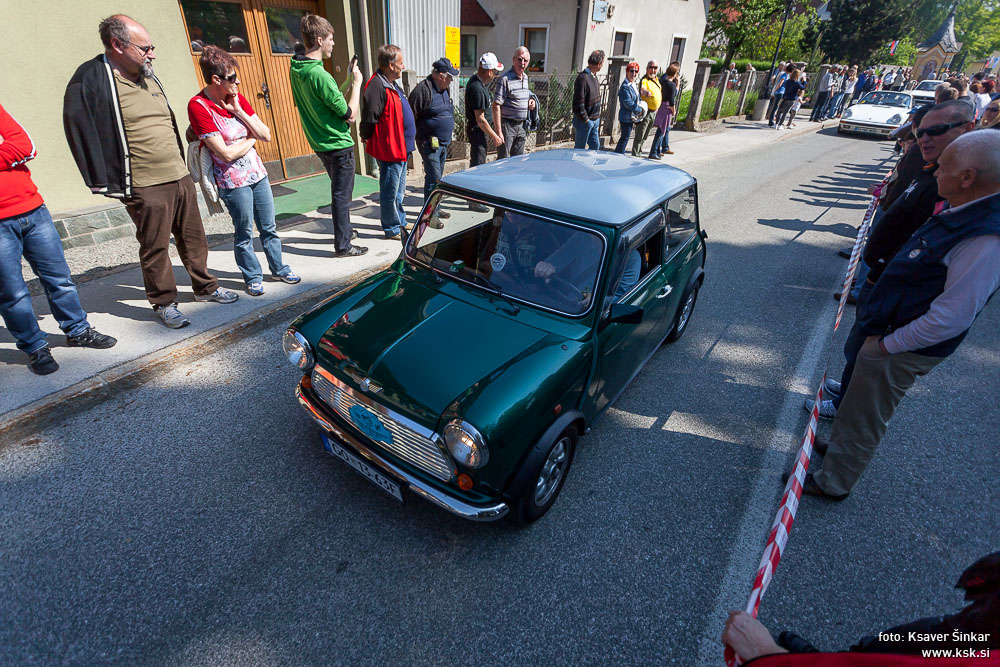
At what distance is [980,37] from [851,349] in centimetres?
9222

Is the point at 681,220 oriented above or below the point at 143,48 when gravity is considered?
below

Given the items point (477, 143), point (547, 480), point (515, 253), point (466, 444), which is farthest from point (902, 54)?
point (466, 444)

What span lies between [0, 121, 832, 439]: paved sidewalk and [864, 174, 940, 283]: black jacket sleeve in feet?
15.3

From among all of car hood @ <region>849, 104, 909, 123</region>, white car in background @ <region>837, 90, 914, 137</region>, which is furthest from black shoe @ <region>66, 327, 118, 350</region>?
car hood @ <region>849, 104, 909, 123</region>

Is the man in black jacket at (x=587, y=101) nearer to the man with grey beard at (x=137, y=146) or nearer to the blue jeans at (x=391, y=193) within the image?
the blue jeans at (x=391, y=193)

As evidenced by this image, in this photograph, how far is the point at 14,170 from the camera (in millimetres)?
3238

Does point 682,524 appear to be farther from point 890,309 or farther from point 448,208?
point 448,208

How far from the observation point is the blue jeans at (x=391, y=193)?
232 inches

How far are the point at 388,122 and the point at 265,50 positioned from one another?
3338 mm

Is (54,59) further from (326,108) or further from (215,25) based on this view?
(326,108)

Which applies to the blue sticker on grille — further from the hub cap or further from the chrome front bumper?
the hub cap

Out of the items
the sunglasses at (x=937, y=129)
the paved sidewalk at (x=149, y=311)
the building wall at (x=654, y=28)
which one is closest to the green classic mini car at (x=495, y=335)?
the paved sidewalk at (x=149, y=311)

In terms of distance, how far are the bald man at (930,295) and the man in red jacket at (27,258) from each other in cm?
528

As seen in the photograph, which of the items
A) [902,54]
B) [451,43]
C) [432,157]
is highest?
[902,54]
